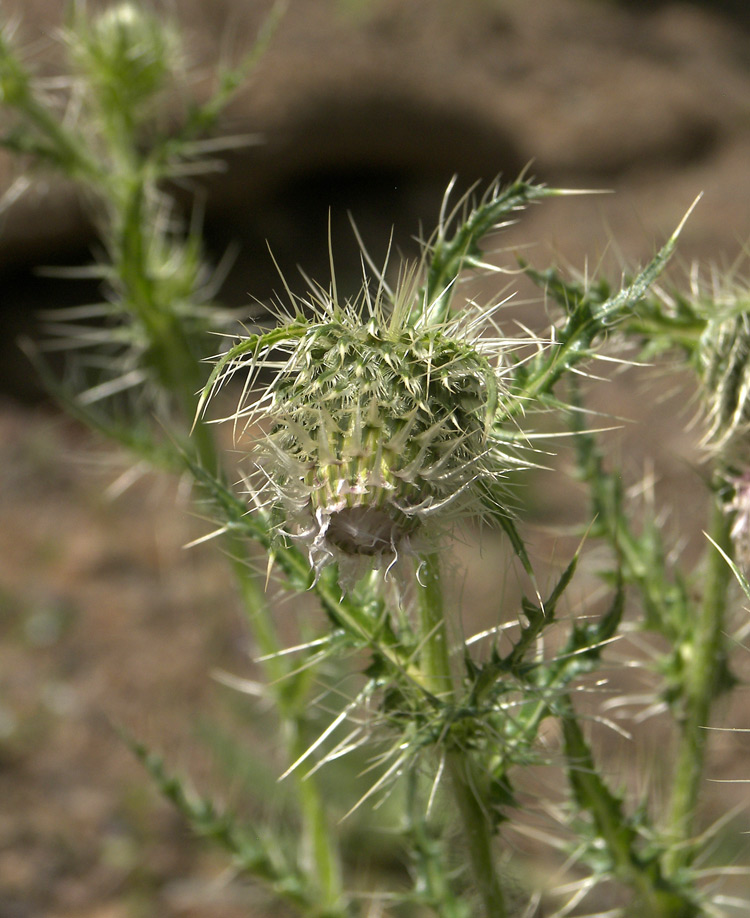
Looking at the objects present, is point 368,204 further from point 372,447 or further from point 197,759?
point 372,447

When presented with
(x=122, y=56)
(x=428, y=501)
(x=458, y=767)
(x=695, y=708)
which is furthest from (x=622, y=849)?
(x=122, y=56)

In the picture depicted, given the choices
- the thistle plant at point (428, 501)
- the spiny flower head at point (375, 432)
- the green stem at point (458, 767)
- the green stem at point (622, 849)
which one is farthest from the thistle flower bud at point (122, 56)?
the green stem at point (622, 849)

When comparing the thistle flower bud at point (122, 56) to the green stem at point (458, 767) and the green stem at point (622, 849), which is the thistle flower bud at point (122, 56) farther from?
the green stem at point (622, 849)

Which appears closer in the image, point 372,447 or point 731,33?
point 372,447

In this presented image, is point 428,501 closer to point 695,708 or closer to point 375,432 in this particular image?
point 375,432

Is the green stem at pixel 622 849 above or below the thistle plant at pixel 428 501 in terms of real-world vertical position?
below

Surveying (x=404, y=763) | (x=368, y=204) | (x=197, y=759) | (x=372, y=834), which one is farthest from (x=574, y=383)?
(x=368, y=204)
